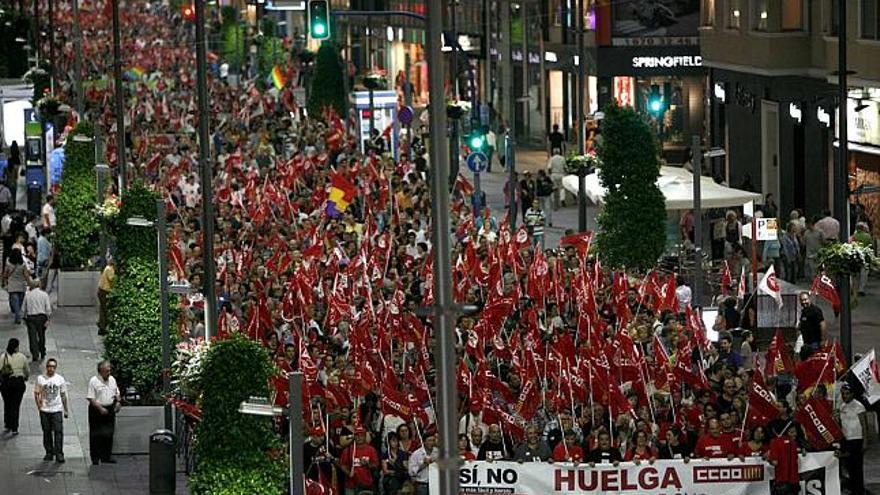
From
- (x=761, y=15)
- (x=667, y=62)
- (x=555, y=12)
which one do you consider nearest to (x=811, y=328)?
(x=761, y=15)

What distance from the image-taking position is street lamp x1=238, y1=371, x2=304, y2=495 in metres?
21.0

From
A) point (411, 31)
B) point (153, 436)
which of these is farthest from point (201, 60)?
point (411, 31)

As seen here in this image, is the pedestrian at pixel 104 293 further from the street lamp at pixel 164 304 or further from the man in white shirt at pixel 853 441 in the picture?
the man in white shirt at pixel 853 441

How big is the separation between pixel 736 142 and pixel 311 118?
62.5ft

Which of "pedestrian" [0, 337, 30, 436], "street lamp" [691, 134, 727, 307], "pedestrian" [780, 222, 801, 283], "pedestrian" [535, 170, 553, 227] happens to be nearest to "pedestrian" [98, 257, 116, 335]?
"pedestrian" [0, 337, 30, 436]

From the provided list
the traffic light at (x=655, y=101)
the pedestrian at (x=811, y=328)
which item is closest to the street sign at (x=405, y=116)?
the traffic light at (x=655, y=101)

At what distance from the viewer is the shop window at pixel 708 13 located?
192 ft

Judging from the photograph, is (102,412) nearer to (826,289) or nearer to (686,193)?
(826,289)

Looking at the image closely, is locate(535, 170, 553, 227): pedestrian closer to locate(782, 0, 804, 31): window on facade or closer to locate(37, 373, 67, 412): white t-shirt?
locate(782, 0, 804, 31): window on facade

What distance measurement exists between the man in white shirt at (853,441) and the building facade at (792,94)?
2160cm

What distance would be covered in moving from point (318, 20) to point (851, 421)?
15.6 meters

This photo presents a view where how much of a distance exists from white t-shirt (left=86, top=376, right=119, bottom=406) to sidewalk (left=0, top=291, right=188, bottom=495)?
32.3 inches

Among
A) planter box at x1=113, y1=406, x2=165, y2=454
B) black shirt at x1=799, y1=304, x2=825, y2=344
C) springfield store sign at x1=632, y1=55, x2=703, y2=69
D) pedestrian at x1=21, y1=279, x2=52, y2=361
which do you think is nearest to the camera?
planter box at x1=113, y1=406, x2=165, y2=454

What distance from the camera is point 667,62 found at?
68.5 meters
